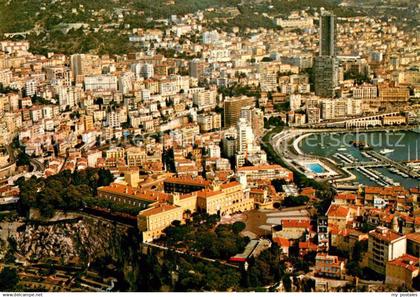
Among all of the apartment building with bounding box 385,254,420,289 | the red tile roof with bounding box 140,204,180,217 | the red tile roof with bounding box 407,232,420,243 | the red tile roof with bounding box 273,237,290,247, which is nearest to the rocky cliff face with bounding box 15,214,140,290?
the red tile roof with bounding box 140,204,180,217

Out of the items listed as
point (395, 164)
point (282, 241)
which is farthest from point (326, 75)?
point (282, 241)

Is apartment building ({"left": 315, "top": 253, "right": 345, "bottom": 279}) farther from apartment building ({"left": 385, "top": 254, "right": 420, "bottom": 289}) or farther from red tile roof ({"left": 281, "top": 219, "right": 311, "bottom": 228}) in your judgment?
red tile roof ({"left": 281, "top": 219, "right": 311, "bottom": 228})

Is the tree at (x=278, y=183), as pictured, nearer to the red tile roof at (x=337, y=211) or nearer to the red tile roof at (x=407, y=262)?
the red tile roof at (x=337, y=211)

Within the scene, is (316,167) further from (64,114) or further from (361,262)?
(64,114)

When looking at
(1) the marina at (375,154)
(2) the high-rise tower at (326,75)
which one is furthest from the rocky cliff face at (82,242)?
(2) the high-rise tower at (326,75)

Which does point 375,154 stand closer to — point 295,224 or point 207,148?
point 207,148

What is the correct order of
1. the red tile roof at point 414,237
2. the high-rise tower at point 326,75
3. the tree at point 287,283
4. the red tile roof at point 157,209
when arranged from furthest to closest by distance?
the high-rise tower at point 326,75 → the red tile roof at point 157,209 → the red tile roof at point 414,237 → the tree at point 287,283
